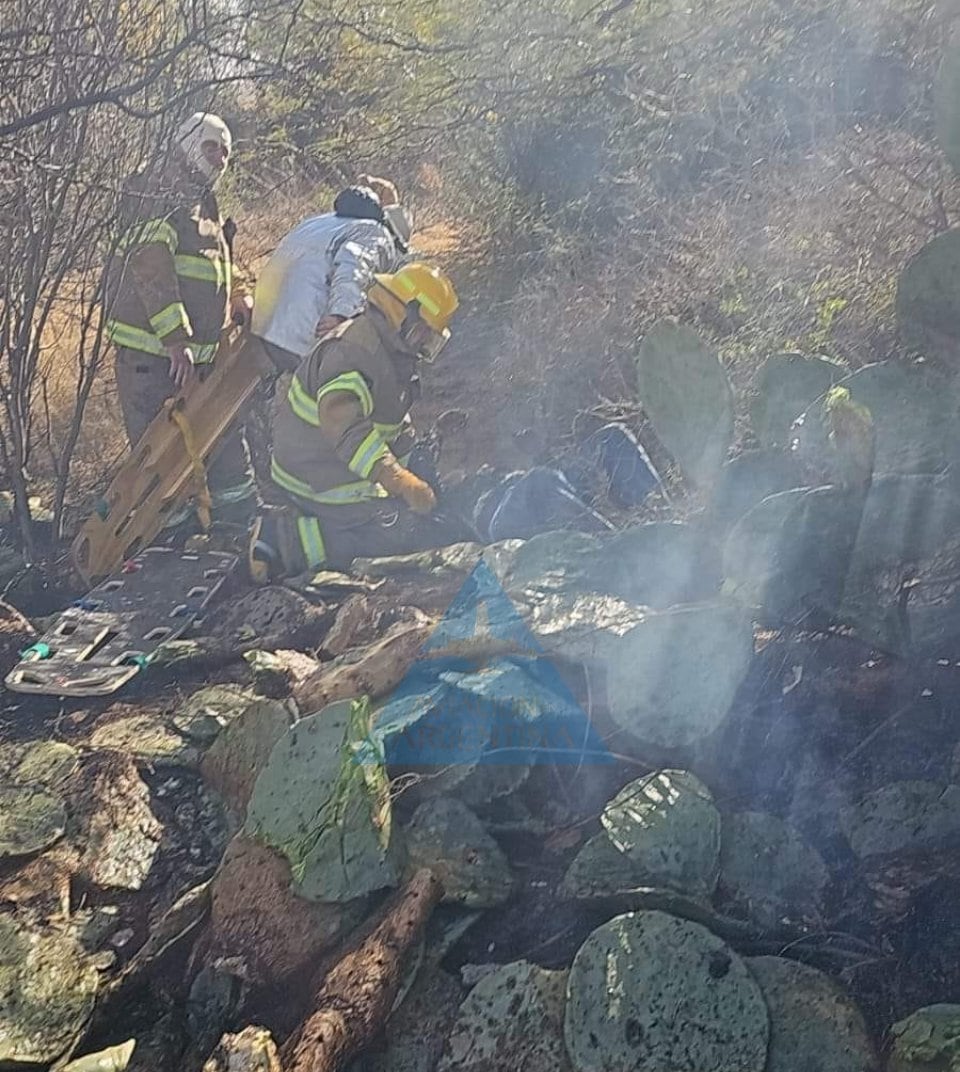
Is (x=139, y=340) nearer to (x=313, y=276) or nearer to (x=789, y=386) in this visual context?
(x=313, y=276)

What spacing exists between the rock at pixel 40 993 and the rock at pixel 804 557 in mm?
1923

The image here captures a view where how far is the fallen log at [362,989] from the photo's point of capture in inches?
89.0

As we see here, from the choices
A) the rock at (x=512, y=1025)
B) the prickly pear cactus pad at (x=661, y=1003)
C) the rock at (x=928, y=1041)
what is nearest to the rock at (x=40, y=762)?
the rock at (x=512, y=1025)

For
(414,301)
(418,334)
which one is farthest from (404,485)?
(414,301)

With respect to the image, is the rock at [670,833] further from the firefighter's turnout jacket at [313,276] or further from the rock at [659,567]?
the firefighter's turnout jacket at [313,276]

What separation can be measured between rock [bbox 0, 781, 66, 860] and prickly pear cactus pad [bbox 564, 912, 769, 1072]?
5.26ft

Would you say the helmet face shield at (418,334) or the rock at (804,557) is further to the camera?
the helmet face shield at (418,334)

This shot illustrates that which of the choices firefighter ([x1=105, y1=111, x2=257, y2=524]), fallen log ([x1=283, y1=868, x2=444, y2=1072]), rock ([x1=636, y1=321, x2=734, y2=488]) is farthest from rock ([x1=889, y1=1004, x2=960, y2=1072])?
firefighter ([x1=105, y1=111, x2=257, y2=524])

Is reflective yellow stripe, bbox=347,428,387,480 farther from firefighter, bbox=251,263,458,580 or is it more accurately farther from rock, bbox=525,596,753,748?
rock, bbox=525,596,753,748

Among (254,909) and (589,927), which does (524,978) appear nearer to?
(589,927)

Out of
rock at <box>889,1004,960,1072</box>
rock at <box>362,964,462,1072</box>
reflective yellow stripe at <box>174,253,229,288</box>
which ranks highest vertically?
reflective yellow stripe at <box>174,253,229,288</box>

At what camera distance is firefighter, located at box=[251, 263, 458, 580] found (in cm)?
435

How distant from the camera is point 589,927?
2.59 metres

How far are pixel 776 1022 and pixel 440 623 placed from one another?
1593mm
